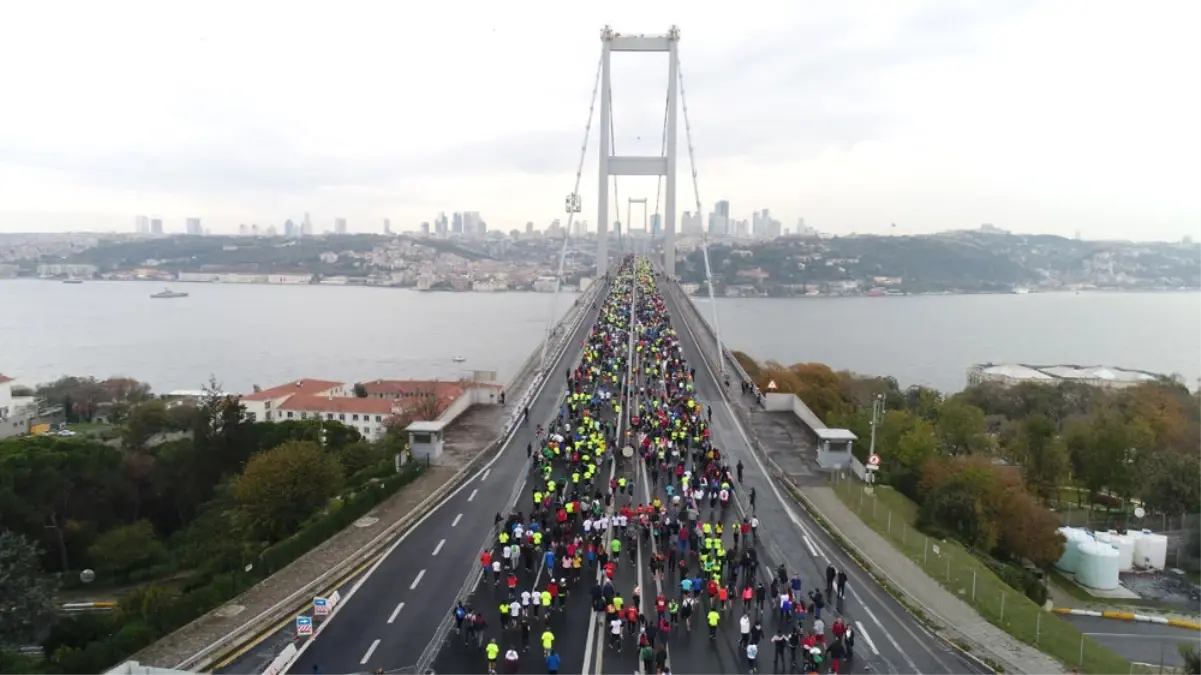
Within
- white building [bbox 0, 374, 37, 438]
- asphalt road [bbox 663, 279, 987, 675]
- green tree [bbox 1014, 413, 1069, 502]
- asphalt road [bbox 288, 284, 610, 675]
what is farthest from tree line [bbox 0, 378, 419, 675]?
green tree [bbox 1014, 413, 1069, 502]

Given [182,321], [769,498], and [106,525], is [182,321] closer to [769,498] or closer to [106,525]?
[106,525]

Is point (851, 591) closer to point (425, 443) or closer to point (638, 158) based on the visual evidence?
point (425, 443)

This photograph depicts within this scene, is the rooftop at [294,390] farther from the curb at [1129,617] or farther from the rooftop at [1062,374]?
the rooftop at [1062,374]

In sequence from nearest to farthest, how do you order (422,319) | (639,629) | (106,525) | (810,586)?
1. (639,629)
2. (810,586)
3. (106,525)
4. (422,319)

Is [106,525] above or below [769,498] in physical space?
below

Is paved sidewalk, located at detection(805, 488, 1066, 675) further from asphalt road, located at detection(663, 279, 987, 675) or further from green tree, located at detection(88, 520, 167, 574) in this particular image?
green tree, located at detection(88, 520, 167, 574)

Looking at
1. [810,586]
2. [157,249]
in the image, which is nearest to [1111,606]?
[810,586]
